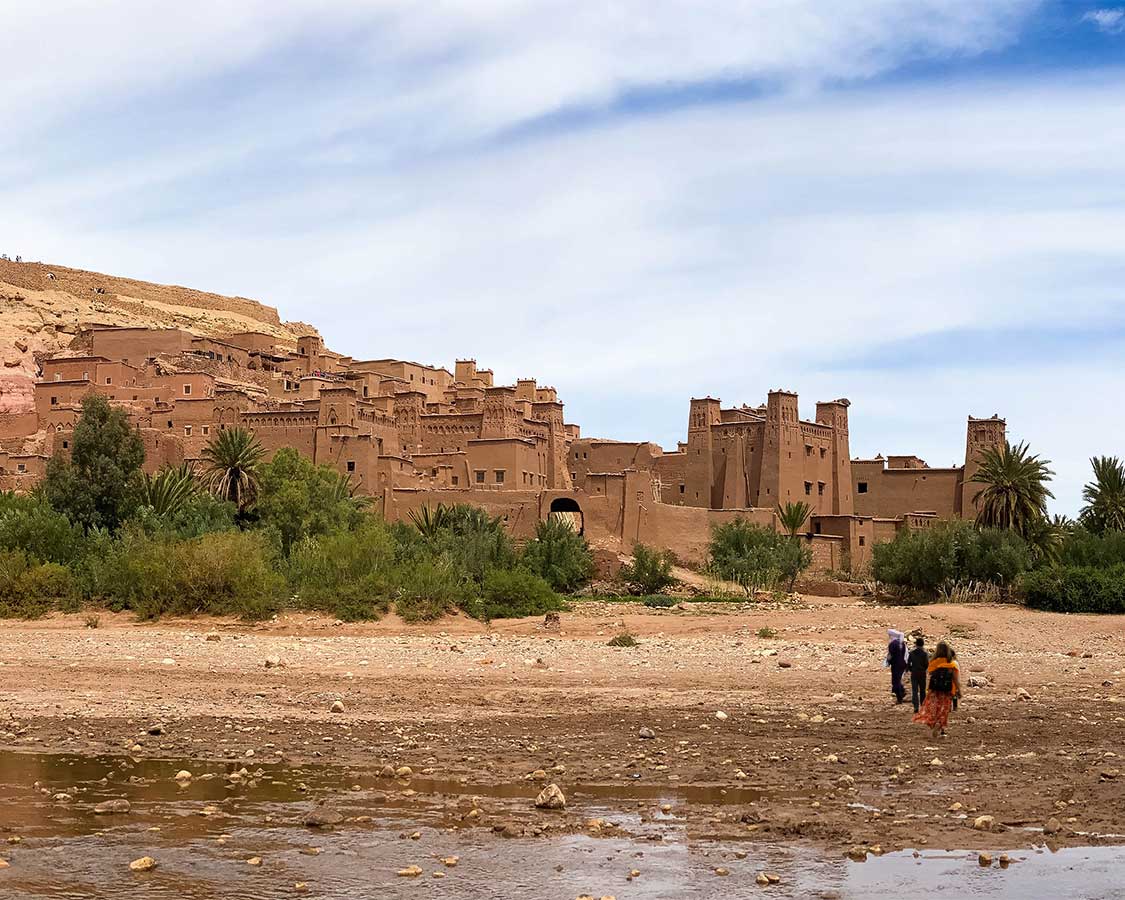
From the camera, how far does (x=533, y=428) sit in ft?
190

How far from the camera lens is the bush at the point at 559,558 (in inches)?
1544

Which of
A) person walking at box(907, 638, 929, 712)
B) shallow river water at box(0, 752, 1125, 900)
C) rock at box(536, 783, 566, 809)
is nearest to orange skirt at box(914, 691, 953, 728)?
person walking at box(907, 638, 929, 712)

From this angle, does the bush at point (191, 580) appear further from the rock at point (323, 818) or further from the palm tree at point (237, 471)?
the rock at point (323, 818)

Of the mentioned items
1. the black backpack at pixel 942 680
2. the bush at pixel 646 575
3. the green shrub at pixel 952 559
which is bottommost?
the black backpack at pixel 942 680

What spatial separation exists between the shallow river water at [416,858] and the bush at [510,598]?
19.0m

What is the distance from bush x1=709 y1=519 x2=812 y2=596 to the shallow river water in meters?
30.2

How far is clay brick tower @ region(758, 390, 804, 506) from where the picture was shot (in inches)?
2133

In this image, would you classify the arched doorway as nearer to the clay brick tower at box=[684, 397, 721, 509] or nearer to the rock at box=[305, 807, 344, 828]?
the clay brick tower at box=[684, 397, 721, 509]

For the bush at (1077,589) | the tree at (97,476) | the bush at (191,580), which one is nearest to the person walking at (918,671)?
the bush at (191,580)

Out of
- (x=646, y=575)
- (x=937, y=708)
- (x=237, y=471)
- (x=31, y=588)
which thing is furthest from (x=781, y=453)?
(x=937, y=708)

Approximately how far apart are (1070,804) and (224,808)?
19.1ft

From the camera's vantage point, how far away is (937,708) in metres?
13.6

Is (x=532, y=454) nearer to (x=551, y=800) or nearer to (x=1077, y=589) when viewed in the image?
(x=1077, y=589)

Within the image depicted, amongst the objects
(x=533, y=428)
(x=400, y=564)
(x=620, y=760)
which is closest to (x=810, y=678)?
(x=620, y=760)
